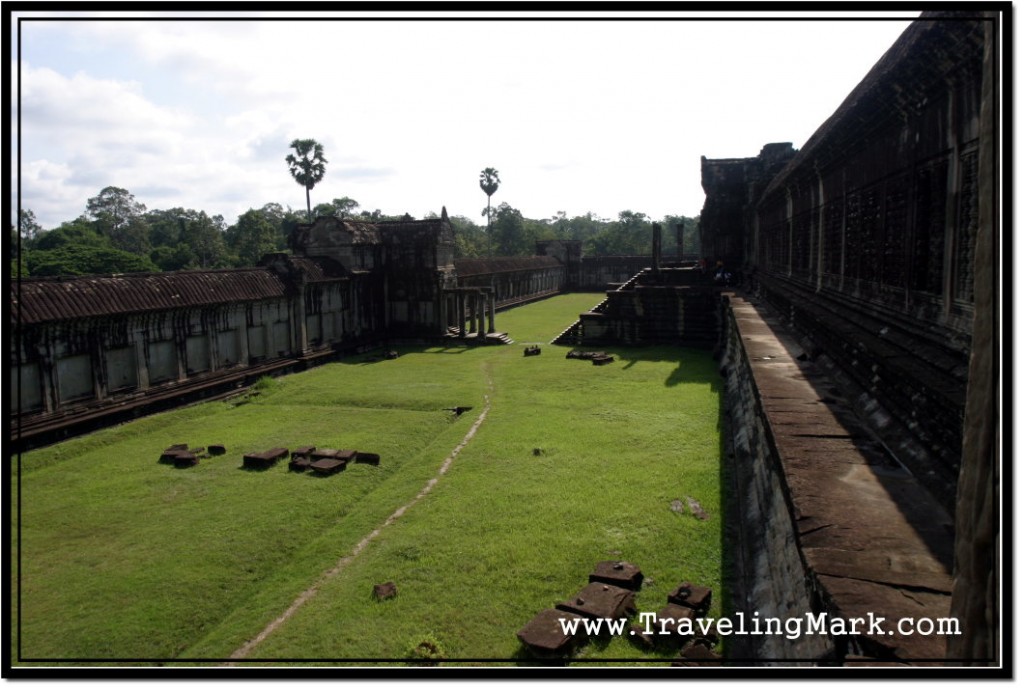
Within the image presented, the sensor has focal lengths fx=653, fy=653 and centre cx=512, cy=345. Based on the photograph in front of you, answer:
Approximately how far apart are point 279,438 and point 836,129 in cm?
982

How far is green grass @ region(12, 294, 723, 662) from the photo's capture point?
5293 mm

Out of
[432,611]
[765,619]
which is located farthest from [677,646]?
[432,611]

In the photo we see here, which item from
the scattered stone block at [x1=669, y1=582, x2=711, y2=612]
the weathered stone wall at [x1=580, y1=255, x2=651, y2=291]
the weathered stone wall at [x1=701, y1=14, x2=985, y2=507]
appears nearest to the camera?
the weathered stone wall at [x1=701, y1=14, x2=985, y2=507]

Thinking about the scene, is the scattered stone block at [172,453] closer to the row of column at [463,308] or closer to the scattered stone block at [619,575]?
the scattered stone block at [619,575]

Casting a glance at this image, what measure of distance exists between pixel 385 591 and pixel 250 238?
6109cm

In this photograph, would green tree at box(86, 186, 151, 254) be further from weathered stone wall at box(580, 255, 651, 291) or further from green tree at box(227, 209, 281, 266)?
weathered stone wall at box(580, 255, 651, 291)

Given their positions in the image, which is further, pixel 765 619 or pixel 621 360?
pixel 621 360

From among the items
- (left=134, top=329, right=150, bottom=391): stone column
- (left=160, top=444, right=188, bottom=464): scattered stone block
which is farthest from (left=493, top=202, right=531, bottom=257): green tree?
(left=160, top=444, right=188, bottom=464): scattered stone block

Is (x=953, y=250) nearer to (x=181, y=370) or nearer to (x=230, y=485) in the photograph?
(x=230, y=485)

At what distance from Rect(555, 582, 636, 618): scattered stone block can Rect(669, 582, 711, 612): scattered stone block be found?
1.14 feet

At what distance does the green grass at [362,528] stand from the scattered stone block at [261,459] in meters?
0.27

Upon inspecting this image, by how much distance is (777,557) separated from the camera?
457 centimetres

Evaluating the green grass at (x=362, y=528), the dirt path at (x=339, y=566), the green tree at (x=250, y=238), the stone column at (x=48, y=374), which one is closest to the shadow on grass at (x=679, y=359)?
the green grass at (x=362, y=528)

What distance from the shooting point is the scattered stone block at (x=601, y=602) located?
502cm
